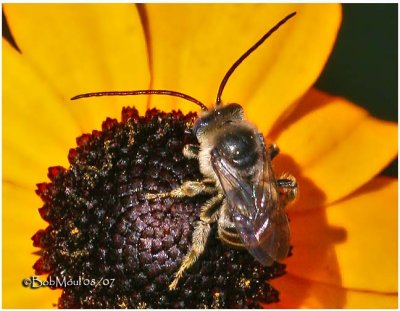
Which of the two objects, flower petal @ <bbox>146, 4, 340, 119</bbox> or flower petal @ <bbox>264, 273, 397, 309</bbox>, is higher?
flower petal @ <bbox>146, 4, 340, 119</bbox>

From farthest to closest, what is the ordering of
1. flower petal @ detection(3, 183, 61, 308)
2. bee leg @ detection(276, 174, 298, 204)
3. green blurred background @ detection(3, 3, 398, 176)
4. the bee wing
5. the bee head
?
green blurred background @ detection(3, 3, 398, 176)
flower petal @ detection(3, 183, 61, 308)
bee leg @ detection(276, 174, 298, 204)
the bee head
the bee wing

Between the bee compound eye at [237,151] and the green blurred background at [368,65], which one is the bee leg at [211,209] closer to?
the bee compound eye at [237,151]

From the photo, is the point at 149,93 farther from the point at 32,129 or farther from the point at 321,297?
the point at 321,297

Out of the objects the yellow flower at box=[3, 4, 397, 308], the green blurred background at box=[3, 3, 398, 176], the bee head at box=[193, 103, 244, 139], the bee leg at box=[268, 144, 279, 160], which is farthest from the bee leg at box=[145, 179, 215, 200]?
the green blurred background at box=[3, 3, 398, 176]

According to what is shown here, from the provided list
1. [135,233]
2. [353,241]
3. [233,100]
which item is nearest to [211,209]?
[135,233]

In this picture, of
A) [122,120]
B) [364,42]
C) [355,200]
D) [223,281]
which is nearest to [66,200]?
[122,120]

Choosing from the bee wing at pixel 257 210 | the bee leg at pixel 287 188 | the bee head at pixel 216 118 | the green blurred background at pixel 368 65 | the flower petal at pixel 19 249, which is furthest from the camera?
the green blurred background at pixel 368 65

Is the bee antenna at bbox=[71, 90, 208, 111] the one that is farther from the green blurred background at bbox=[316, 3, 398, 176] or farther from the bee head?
the green blurred background at bbox=[316, 3, 398, 176]

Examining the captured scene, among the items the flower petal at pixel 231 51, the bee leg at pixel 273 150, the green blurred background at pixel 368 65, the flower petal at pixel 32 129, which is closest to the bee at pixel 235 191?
the bee leg at pixel 273 150
